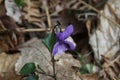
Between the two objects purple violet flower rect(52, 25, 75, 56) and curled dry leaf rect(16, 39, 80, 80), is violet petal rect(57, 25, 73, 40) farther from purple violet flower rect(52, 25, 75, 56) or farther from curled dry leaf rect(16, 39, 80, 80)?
curled dry leaf rect(16, 39, 80, 80)

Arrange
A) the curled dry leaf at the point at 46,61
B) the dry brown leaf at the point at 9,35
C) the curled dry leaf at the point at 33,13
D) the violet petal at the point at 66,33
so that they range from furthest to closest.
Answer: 1. the curled dry leaf at the point at 33,13
2. the dry brown leaf at the point at 9,35
3. the curled dry leaf at the point at 46,61
4. the violet petal at the point at 66,33

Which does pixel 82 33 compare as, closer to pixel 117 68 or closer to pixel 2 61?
pixel 117 68

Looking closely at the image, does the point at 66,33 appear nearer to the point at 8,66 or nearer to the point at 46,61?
the point at 46,61

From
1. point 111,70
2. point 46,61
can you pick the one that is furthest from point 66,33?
point 111,70

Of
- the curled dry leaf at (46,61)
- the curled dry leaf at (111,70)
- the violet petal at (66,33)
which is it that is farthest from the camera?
the curled dry leaf at (111,70)

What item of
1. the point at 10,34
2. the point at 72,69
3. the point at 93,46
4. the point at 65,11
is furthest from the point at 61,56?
the point at 65,11

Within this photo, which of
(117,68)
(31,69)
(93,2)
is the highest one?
(93,2)

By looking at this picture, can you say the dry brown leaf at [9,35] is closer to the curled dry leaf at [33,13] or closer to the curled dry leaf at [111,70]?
→ the curled dry leaf at [33,13]

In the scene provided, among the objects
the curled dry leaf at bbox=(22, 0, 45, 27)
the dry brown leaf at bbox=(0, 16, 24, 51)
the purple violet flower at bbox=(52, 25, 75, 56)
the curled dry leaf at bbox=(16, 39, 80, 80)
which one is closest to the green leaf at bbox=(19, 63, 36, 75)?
the purple violet flower at bbox=(52, 25, 75, 56)

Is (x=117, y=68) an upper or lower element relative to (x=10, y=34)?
lower

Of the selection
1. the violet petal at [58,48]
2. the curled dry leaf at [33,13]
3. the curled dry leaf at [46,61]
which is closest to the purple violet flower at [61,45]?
the violet petal at [58,48]

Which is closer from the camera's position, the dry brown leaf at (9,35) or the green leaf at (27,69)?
A: the green leaf at (27,69)
